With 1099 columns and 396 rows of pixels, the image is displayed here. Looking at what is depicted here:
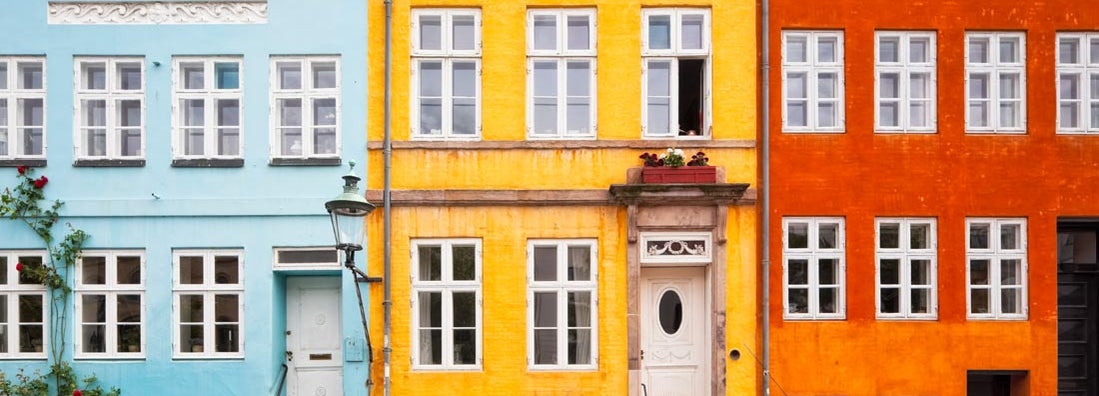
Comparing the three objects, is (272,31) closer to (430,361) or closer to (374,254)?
(374,254)

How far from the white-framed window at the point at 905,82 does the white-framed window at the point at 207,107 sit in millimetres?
8681

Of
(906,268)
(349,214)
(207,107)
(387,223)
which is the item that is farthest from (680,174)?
(207,107)

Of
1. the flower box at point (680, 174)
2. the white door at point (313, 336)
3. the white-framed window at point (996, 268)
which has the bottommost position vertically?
the white door at point (313, 336)

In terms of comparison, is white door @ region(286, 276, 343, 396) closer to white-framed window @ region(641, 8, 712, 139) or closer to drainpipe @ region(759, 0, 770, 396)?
white-framed window @ region(641, 8, 712, 139)

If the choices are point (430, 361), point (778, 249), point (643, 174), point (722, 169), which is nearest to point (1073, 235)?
point (778, 249)

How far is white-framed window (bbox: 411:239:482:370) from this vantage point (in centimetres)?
995

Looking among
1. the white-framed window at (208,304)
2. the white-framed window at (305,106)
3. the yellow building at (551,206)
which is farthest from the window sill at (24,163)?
the yellow building at (551,206)

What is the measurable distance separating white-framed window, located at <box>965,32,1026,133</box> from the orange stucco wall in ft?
0.36

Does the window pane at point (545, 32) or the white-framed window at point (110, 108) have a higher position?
the window pane at point (545, 32)

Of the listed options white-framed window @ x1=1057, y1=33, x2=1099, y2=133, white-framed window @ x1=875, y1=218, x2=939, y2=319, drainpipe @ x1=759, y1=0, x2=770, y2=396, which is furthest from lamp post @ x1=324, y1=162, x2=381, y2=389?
white-framed window @ x1=1057, y1=33, x2=1099, y2=133

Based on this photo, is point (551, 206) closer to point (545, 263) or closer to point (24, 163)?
point (545, 263)

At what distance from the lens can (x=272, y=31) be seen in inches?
393

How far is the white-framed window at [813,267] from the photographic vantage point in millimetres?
9984

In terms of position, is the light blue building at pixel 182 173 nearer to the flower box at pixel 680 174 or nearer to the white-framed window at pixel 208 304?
the white-framed window at pixel 208 304
